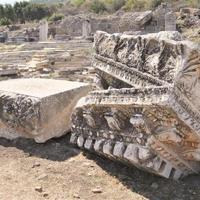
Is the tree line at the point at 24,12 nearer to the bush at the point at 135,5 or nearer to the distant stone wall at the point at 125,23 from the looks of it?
the bush at the point at 135,5

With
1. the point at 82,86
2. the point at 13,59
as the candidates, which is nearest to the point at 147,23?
the point at 13,59

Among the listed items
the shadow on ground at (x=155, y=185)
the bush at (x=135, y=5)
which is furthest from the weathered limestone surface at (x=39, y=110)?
the bush at (x=135, y=5)

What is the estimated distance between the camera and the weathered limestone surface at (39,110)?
4.68 metres

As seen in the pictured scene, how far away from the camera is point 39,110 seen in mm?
4637

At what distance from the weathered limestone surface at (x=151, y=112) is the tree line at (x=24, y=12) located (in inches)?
2515

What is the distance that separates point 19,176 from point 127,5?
190 feet

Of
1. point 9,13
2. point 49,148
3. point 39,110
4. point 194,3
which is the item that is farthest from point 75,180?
point 9,13

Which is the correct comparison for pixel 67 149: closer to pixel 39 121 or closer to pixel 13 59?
pixel 39 121

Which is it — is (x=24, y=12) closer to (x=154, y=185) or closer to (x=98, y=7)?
(x=98, y=7)

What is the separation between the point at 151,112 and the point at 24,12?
6565 cm

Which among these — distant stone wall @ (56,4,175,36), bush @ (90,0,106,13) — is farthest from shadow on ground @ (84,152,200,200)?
bush @ (90,0,106,13)

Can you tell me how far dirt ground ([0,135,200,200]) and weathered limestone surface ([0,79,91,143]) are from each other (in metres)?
0.22

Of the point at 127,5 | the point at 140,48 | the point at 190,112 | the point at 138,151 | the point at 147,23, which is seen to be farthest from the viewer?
the point at 127,5

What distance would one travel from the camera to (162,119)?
3334 millimetres
